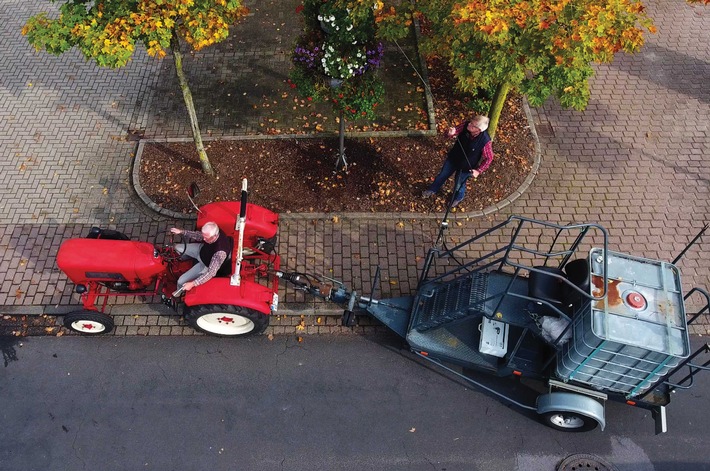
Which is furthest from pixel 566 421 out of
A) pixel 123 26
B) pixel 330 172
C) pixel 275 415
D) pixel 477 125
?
pixel 123 26

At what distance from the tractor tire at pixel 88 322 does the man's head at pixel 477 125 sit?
5.47 metres

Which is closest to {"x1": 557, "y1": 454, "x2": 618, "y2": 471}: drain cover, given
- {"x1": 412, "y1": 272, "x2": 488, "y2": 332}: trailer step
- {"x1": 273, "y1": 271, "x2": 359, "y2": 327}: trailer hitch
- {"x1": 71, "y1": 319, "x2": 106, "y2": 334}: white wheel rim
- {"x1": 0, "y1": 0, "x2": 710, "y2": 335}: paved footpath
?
{"x1": 412, "y1": 272, "x2": 488, "y2": 332}: trailer step

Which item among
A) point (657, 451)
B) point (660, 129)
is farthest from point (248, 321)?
point (660, 129)

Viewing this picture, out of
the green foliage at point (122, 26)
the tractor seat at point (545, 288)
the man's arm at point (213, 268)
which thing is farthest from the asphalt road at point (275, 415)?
the green foliage at point (122, 26)

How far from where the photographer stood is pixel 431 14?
6.20 meters

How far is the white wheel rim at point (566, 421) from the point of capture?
579 cm

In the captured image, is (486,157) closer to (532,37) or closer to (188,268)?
(532,37)

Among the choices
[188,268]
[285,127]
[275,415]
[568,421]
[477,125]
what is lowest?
[275,415]

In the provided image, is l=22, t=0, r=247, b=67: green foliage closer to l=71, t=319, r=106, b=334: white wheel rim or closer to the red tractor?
the red tractor

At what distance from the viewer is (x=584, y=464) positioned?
19.1 ft

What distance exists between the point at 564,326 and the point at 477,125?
2898 millimetres

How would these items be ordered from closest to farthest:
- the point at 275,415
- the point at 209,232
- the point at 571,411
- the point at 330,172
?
the point at 571,411, the point at 209,232, the point at 275,415, the point at 330,172

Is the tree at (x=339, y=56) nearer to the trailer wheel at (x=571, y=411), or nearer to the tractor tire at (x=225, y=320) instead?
the tractor tire at (x=225, y=320)

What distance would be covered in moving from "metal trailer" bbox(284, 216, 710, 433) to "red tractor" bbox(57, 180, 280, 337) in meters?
0.65
